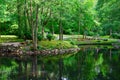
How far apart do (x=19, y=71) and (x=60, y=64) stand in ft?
19.5

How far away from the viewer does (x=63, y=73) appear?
25.3m

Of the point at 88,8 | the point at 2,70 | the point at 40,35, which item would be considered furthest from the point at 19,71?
the point at 88,8

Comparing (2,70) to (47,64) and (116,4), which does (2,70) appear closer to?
(47,64)

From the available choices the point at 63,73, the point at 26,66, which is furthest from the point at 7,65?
the point at 63,73

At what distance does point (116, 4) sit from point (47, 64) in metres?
Result: 37.9

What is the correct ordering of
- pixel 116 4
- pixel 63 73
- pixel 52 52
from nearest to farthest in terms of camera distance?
pixel 63 73 < pixel 52 52 < pixel 116 4

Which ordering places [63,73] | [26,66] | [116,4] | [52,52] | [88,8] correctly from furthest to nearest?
[88,8], [116,4], [52,52], [26,66], [63,73]

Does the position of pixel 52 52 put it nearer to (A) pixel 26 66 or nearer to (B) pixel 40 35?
(B) pixel 40 35

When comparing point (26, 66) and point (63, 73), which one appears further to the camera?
point (26, 66)

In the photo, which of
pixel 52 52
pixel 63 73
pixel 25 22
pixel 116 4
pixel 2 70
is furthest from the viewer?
pixel 116 4

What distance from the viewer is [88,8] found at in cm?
7162

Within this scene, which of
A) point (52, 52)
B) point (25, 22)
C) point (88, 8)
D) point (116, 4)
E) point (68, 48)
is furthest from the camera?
point (88, 8)

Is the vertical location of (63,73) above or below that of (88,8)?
below

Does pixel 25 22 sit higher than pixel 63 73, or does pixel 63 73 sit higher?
pixel 25 22
